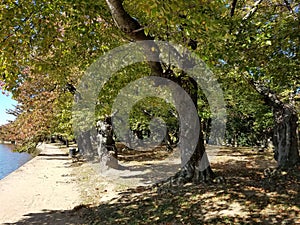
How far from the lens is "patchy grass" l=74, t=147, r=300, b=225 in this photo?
6074mm

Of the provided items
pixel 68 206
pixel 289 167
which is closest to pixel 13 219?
pixel 68 206

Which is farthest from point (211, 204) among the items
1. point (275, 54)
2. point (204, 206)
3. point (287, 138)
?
point (287, 138)

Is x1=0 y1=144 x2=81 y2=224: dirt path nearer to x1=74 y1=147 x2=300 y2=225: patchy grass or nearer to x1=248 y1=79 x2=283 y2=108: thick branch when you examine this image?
x1=74 y1=147 x2=300 y2=225: patchy grass

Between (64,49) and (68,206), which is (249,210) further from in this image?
(64,49)

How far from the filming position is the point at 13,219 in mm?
8398

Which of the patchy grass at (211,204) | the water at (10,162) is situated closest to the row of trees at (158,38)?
the patchy grass at (211,204)

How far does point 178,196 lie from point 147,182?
3544mm

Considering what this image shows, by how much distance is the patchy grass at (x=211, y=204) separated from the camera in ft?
19.9

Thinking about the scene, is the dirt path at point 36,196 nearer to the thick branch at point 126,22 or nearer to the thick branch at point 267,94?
the thick branch at point 126,22

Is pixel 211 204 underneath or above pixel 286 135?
underneath

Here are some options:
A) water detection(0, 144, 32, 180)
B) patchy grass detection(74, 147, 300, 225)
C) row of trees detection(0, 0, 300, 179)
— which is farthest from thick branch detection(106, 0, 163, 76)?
water detection(0, 144, 32, 180)

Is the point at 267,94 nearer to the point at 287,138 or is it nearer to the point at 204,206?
the point at 287,138

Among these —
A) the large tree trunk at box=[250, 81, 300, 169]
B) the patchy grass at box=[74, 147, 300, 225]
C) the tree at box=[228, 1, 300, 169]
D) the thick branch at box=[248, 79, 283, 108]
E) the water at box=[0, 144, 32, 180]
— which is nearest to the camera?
the patchy grass at box=[74, 147, 300, 225]

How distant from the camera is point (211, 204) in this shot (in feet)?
23.0
